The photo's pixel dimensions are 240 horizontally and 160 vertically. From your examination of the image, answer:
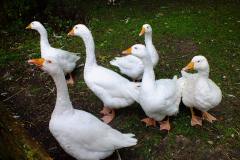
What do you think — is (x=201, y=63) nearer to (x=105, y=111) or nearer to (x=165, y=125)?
(x=165, y=125)

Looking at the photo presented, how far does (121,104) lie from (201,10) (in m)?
4.83

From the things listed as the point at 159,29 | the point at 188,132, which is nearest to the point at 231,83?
the point at 188,132

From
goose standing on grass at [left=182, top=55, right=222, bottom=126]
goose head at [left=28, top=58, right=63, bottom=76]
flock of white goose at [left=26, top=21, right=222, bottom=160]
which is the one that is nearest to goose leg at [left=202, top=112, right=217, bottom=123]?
flock of white goose at [left=26, top=21, right=222, bottom=160]

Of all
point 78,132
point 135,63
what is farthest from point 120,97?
point 78,132

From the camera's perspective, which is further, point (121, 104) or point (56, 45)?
point (56, 45)

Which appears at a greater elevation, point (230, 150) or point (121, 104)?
point (121, 104)

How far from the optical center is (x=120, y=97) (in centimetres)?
508

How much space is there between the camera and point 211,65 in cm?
661

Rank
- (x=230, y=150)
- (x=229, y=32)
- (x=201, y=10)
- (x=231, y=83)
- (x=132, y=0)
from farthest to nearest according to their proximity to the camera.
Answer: (x=132, y=0), (x=201, y=10), (x=229, y=32), (x=231, y=83), (x=230, y=150)

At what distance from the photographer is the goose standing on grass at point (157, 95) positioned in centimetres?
473

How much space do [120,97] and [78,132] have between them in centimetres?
107

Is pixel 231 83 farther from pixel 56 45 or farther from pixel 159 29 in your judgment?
pixel 56 45

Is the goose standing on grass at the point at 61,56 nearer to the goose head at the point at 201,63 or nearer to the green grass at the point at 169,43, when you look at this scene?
the green grass at the point at 169,43

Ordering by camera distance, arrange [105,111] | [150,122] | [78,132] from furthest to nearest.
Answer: [105,111] → [150,122] → [78,132]
